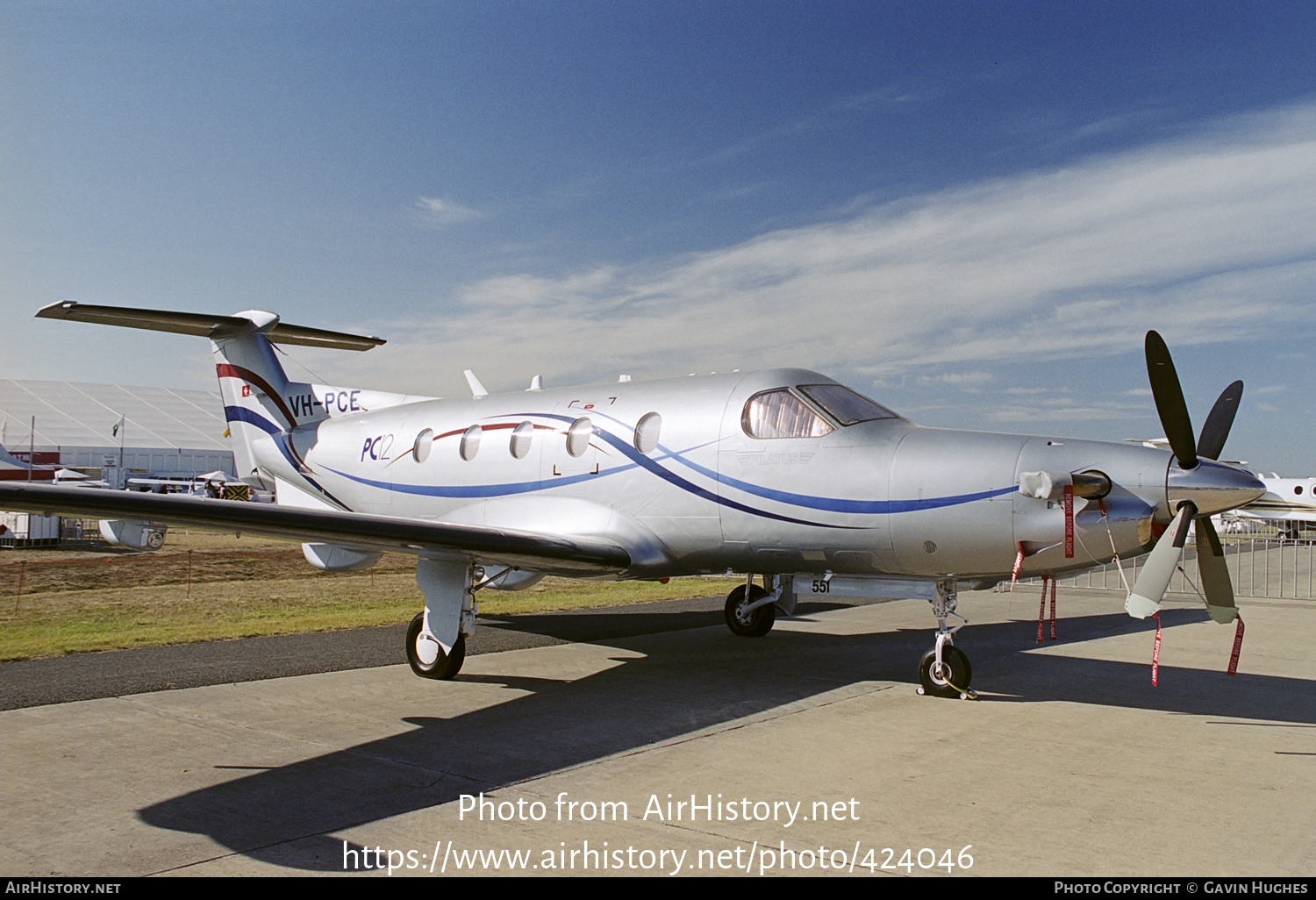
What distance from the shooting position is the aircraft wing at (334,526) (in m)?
6.67

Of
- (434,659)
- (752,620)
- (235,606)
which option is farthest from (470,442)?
(235,606)

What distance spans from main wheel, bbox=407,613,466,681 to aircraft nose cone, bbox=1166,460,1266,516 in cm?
693

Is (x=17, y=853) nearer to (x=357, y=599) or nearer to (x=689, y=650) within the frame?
(x=689, y=650)

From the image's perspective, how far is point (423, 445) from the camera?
486 inches

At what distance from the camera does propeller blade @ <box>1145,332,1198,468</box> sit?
724 cm

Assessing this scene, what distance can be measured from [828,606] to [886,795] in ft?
39.1

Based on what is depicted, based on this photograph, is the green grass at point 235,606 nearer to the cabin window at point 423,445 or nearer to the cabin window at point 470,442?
the cabin window at point 423,445

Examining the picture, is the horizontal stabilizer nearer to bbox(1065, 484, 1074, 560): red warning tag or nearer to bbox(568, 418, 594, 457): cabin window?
bbox(568, 418, 594, 457): cabin window

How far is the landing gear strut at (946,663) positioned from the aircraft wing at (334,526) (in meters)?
3.29

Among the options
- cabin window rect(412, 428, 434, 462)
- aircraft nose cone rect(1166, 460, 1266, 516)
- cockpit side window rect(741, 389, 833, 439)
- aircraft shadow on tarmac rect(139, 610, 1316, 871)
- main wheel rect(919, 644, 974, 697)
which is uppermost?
cockpit side window rect(741, 389, 833, 439)

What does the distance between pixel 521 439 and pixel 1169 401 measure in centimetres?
716

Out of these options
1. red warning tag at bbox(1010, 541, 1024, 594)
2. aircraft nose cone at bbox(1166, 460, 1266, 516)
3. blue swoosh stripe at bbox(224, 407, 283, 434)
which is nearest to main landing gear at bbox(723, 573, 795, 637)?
red warning tag at bbox(1010, 541, 1024, 594)

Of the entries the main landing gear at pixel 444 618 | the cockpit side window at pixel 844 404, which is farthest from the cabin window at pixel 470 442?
the cockpit side window at pixel 844 404
